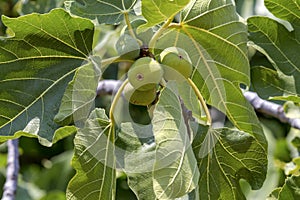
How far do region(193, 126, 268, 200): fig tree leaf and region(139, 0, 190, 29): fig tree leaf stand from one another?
25cm

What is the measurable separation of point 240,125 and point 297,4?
28 cm

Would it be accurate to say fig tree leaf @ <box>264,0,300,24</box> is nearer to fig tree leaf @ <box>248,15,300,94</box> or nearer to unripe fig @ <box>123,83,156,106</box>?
fig tree leaf @ <box>248,15,300,94</box>

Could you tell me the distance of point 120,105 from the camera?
6.21ft

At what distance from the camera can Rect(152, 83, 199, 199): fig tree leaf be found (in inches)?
44.3

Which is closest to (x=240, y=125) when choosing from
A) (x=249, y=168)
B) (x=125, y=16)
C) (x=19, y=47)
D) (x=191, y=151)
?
(x=249, y=168)

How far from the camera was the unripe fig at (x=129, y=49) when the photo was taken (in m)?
1.25

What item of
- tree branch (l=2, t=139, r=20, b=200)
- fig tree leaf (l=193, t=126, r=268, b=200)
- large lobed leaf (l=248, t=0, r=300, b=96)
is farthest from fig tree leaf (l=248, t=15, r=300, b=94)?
tree branch (l=2, t=139, r=20, b=200)

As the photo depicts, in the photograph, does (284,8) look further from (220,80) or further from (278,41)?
(220,80)

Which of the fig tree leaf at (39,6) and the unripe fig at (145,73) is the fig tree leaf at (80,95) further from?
the fig tree leaf at (39,6)

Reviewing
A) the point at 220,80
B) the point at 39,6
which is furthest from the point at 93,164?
the point at 39,6

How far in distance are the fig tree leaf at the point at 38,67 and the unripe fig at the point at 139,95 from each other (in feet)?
0.45

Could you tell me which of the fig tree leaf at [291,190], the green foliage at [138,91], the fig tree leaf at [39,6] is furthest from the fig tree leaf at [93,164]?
the fig tree leaf at [39,6]

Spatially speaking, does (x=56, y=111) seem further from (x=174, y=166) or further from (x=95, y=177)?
(x=174, y=166)

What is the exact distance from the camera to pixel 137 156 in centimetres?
131
